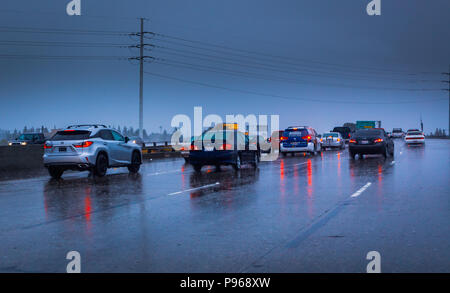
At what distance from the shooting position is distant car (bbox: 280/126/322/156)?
3606cm

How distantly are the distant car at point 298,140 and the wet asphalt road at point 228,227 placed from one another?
64.8 feet

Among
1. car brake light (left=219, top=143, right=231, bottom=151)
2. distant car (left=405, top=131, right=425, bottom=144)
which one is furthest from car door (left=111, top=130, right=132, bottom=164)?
distant car (left=405, top=131, right=425, bottom=144)

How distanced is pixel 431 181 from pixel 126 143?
11.5 metres

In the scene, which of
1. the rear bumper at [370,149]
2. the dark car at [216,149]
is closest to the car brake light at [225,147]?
the dark car at [216,149]

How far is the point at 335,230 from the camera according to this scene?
863cm

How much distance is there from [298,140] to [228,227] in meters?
27.6

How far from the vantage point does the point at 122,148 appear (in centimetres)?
2167

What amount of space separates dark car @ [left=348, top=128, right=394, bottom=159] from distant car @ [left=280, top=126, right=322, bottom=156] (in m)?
Answer: 4.86

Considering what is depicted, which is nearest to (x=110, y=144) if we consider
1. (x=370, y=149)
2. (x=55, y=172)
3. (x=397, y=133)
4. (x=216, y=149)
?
(x=55, y=172)

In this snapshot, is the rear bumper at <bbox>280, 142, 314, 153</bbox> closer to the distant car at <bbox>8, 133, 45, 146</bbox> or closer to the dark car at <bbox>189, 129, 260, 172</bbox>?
the dark car at <bbox>189, 129, 260, 172</bbox>

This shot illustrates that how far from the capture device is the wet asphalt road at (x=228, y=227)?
657 centimetres

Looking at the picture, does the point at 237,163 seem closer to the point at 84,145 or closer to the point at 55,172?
the point at 84,145
